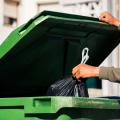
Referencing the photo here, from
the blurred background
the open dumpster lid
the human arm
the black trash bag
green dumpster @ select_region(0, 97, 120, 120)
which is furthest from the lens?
the blurred background

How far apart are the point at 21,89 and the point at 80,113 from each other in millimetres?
1320

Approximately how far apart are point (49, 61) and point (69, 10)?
558 cm

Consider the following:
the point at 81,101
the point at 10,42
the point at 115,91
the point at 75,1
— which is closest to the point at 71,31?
the point at 10,42

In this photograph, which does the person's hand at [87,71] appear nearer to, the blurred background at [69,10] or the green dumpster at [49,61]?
the green dumpster at [49,61]

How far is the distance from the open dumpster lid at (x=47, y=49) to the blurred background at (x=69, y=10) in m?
4.04

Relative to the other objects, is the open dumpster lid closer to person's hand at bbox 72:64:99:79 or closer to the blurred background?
A: person's hand at bbox 72:64:99:79

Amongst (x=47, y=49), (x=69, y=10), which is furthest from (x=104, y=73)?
(x=69, y=10)

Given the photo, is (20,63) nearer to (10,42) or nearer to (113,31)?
→ (10,42)

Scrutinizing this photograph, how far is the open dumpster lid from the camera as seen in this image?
4312mm

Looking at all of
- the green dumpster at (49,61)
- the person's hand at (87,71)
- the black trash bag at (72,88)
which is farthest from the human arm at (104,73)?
the black trash bag at (72,88)

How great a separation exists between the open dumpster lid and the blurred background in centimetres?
404

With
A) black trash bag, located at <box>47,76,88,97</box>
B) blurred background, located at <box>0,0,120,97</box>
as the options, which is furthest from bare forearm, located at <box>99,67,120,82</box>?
blurred background, located at <box>0,0,120,97</box>

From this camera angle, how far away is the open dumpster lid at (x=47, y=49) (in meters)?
4.31

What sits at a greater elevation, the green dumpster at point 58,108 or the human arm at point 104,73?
the human arm at point 104,73
